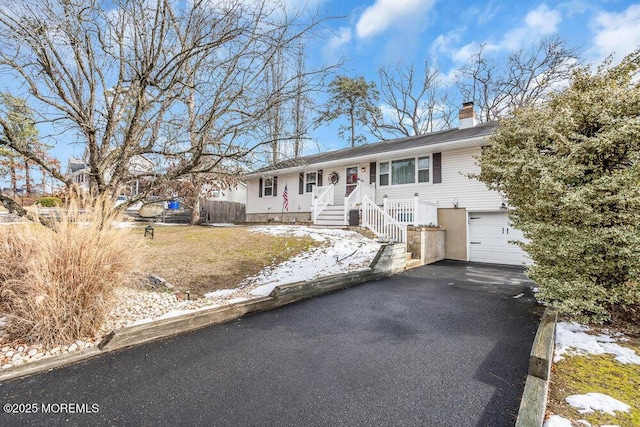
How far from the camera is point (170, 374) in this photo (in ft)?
8.70

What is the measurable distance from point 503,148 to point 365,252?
4535 mm

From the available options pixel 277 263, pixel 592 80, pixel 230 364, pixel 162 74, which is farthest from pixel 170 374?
pixel 592 80

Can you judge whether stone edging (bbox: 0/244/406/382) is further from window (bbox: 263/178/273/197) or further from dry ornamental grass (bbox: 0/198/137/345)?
window (bbox: 263/178/273/197)

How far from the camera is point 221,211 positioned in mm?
20688

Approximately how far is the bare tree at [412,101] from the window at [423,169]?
11612 millimetres

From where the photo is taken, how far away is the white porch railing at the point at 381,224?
356 inches

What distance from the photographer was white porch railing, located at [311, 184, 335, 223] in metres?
12.7

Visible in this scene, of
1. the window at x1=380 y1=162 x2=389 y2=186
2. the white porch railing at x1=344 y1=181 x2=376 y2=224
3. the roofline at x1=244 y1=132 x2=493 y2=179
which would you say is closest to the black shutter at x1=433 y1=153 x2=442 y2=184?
the roofline at x1=244 y1=132 x2=493 y2=179

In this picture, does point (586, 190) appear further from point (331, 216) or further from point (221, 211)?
point (221, 211)

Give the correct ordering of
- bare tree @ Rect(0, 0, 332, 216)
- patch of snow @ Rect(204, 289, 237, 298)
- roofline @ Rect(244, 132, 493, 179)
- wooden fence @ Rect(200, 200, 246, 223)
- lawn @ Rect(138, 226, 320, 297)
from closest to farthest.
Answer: bare tree @ Rect(0, 0, 332, 216), patch of snow @ Rect(204, 289, 237, 298), lawn @ Rect(138, 226, 320, 297), roofline @ Rect(244, 132, 493, 179), wooden fence @ Rect(200, 200, 246, 223)

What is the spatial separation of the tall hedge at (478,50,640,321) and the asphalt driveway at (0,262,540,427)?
83 cm

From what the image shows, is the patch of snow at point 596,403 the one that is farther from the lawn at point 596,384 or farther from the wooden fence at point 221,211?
the wooden fence at point 221,211

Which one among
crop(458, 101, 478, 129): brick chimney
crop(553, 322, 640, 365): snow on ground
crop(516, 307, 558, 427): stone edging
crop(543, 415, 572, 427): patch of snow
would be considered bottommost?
crop(553, 322, 640, 365): snow on ground

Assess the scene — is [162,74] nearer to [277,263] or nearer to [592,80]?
[277,263]
